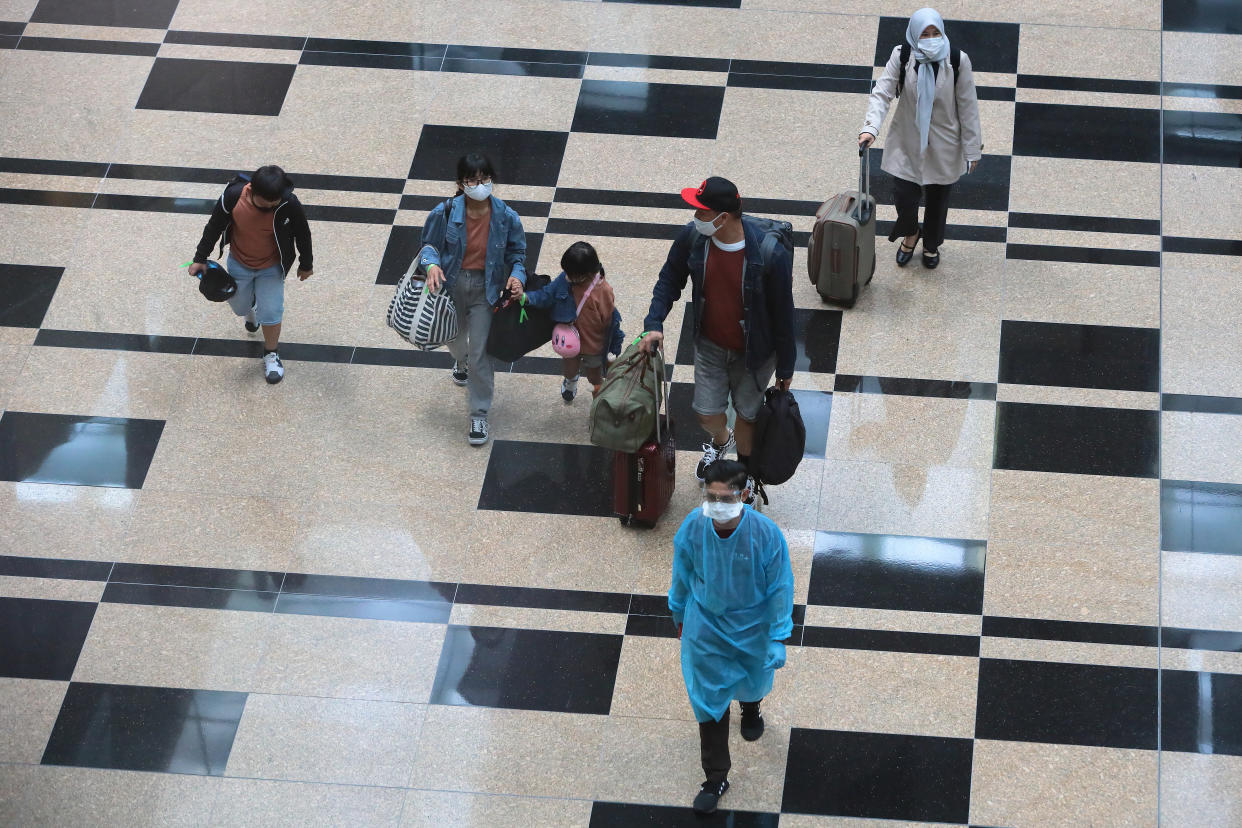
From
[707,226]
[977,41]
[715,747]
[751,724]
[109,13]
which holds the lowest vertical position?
[715,747]

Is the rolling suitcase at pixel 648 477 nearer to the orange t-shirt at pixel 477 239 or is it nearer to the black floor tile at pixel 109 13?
the orange t-shirt at pixel 477 239

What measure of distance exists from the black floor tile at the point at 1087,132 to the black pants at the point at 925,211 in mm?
985

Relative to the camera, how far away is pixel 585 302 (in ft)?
20.9

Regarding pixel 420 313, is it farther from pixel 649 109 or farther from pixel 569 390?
pixel 649 109

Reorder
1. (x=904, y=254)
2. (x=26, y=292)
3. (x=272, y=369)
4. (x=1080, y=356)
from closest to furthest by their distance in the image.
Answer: (x=1080, y=356)
(x=272, y=369)
(x=904, y=254)
(x=26, y=292)

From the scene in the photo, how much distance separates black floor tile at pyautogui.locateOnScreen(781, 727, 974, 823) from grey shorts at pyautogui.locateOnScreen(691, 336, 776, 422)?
1.35 m

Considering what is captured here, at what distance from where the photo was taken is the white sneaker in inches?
280

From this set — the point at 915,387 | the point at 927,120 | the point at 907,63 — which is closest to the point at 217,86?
the point at 907,63

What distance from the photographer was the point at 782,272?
5.78 meters

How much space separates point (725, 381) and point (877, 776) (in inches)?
65.8

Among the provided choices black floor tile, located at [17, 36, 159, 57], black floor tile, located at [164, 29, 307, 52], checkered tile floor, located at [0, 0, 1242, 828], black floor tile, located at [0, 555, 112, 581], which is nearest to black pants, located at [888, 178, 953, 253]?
checkered tile floor, located at [0, 0, 1242, 828]

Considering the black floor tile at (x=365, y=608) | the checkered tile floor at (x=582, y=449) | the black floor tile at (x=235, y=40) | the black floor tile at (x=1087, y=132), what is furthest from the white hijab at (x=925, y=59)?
the black floor tile at (x=235, y=40)

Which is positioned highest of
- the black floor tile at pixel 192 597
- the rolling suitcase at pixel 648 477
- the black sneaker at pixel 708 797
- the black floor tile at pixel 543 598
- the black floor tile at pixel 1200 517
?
the black floor tile at pixel 1200 517

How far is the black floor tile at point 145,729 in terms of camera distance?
5.70 metres
